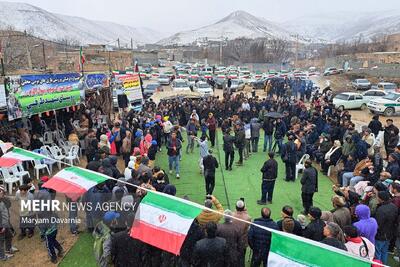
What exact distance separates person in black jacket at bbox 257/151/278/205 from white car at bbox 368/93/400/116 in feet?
54.6

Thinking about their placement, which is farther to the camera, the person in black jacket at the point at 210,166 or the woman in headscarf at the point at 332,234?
the person in black jacket at the point at 210,166

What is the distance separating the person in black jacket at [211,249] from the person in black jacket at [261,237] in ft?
2.84

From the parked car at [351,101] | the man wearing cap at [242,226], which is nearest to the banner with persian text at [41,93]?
the man wearing cap at [242,226]

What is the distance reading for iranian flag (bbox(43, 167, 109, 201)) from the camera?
644cm

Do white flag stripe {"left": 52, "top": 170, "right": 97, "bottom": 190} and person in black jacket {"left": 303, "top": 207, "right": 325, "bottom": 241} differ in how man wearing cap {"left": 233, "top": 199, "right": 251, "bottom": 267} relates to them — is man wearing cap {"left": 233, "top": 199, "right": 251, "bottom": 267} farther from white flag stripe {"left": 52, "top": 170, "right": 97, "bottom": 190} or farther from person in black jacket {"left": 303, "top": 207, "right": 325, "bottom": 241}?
white flag stripe {"left": 52, "top": 170, "right": 97, "bottom": 190}

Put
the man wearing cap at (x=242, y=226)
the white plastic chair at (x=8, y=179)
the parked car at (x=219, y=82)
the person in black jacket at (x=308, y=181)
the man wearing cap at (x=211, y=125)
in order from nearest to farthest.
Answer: the man wearing cap at (x=242, y=226), the person in black jacket at (x=308, y=181), the white plastic chair at (x=8, y=179), the man wearing cap at (x=211, y=125), the parked car at (x=219, y=82)

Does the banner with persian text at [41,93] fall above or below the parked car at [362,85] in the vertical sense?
above

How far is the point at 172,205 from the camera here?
211 inches

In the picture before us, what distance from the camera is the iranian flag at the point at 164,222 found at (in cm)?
509

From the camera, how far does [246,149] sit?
13469 mm

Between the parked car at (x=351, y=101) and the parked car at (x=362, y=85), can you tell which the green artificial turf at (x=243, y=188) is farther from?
the parked car at (x=362, y=85)

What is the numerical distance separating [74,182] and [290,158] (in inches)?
265

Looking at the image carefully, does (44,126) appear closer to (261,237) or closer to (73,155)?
(73,155)

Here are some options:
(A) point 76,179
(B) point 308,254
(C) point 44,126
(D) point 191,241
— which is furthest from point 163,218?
(C) point 44,126
